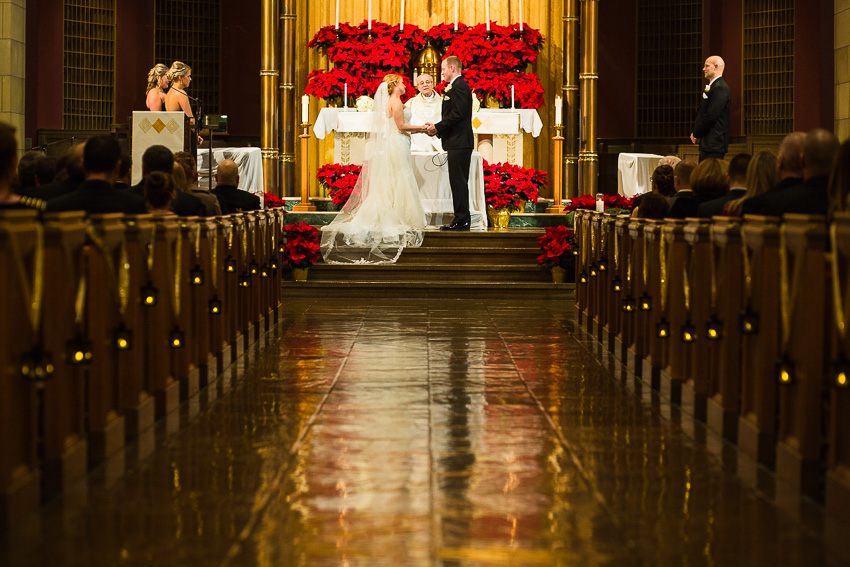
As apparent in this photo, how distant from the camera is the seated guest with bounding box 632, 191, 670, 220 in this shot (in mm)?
6715

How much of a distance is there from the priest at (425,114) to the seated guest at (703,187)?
22.4 ft

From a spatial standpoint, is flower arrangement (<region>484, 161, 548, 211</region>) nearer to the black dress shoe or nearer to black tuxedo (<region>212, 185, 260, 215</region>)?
the black dress shoe

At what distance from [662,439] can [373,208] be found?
23.5 feet

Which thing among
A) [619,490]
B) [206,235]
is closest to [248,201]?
[206,235]

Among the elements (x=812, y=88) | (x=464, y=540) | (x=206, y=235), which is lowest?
(x=464, y=540)

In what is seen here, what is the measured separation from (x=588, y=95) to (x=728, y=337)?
8889 mm

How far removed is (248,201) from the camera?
28.1 feet

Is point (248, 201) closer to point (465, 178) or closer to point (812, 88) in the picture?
point (465, 178)

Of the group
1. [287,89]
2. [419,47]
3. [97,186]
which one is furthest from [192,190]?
[419,47]

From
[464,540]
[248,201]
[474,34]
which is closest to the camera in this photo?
[464,540]

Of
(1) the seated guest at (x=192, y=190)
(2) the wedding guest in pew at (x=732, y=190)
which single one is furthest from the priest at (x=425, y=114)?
(2) the wedding guest in pew at (x=732, y=190)

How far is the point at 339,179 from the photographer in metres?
12.8

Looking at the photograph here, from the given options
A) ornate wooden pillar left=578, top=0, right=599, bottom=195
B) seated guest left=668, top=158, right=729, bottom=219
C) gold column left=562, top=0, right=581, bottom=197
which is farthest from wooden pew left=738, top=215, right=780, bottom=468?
gold column left=562, top=0, right=581, bottom=197

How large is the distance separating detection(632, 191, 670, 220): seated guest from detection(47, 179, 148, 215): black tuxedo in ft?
10.0
